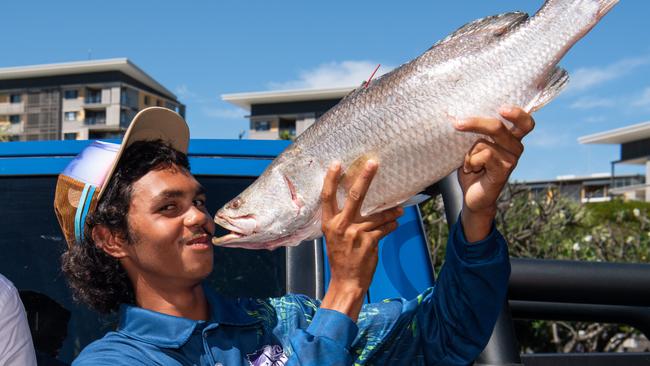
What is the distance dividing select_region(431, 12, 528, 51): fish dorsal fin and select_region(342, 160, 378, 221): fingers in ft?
0.99

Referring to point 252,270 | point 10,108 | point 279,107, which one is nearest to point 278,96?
point 279,107

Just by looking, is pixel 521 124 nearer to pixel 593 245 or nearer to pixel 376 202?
pixel 376 202

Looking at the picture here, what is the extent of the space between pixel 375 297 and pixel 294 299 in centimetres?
28

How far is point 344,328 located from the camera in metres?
1.86

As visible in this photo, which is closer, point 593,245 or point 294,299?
point 294,299

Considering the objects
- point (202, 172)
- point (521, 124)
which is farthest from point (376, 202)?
point (202, 172)

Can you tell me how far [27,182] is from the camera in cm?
257

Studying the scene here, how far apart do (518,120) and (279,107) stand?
79.5 metres

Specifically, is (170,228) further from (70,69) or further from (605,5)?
(70,69)

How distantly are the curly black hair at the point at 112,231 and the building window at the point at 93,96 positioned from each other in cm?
7835

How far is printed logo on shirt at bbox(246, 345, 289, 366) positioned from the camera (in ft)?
6.76

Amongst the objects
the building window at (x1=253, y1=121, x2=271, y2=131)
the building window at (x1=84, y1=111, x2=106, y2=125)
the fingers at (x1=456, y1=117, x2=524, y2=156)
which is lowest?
the fingers at (x1=456, y1=117, x2=524, y2=156)

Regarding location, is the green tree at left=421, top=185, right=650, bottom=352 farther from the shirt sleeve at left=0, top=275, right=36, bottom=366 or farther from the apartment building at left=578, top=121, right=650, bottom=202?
the apartment building at left=578, top=121, right=650, bottom=202

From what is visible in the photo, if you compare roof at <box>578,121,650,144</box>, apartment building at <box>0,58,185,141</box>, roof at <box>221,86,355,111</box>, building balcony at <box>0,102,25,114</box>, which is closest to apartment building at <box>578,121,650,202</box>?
roof at <box>578,121,650,144</box>
